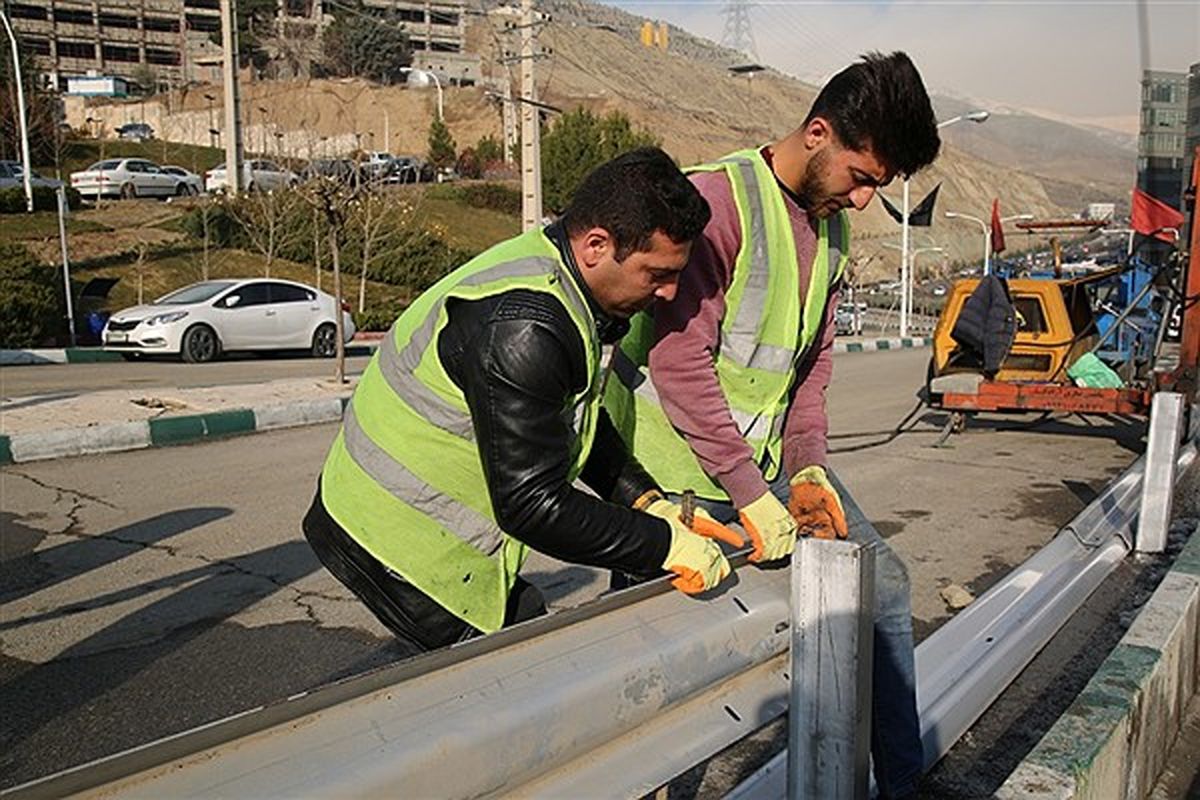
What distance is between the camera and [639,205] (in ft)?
6.86

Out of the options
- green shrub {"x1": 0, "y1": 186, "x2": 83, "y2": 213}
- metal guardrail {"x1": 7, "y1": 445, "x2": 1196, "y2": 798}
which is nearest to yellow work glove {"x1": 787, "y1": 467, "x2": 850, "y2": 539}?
metal guardrail {"x1": 7, "y1": 445, "x2": 1196, "y2": 798}

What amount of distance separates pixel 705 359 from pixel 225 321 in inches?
576

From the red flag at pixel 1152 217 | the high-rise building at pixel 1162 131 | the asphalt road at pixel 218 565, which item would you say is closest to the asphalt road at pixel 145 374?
the asphalt road at pixel 218 565

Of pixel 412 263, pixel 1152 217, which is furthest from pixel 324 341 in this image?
pixel 412 263

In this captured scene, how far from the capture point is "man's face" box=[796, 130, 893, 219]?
8.13 feet

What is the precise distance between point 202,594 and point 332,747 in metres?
4.11

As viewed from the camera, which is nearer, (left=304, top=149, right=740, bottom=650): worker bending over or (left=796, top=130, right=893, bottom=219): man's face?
(left=304, top=149, right=740, bottom=650): worker bending over

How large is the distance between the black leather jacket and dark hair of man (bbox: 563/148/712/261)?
0.22 meters

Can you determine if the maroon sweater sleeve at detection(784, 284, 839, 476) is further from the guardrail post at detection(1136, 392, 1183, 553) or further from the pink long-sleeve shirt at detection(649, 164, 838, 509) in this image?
the guardrail post at detection(1136, 392, 1183, 553)

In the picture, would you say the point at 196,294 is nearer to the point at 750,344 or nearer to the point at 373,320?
the point at 373,320

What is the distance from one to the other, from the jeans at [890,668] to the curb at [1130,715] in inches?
12.3

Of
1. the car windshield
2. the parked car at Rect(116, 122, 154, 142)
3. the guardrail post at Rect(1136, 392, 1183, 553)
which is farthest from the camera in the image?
the parked car at Rect(116, 122, 154, 142)

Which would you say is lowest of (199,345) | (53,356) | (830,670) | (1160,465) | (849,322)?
(849,322)

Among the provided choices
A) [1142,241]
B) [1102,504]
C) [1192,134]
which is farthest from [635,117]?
[1102,504]
